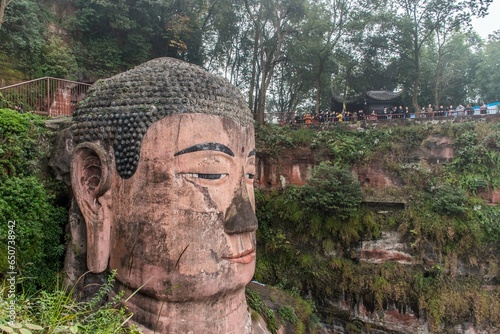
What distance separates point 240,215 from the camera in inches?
165

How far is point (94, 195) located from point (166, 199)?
3.29ft

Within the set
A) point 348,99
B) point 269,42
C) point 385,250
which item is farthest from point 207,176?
point 348,99

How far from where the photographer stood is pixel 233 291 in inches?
167

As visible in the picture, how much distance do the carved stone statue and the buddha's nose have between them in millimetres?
13

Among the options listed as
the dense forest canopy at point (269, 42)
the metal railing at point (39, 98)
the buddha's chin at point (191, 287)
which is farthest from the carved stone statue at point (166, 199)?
the dense forest canopy at point (269, 42)

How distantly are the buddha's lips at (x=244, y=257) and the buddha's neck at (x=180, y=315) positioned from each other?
1.59 feet

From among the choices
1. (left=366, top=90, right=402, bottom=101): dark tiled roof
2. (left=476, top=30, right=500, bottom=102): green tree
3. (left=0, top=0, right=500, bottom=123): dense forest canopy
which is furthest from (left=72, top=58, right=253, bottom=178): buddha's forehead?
(left=476, top=30, right=500, bottom=102): green tree

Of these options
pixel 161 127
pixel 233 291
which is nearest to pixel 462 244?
pixel 233 291

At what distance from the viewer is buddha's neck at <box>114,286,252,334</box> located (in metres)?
3.93

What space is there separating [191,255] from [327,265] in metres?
9.05

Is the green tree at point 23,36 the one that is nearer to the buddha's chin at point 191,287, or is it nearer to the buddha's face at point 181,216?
the buddha's face at point 181,216

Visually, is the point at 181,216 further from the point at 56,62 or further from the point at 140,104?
the point at 56,62

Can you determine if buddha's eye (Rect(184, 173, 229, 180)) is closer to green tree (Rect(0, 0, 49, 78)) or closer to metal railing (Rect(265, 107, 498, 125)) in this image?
metal railing (Rect(265, 107, 498, 125))

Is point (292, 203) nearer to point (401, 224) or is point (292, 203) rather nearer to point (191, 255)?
point (401, 224)
